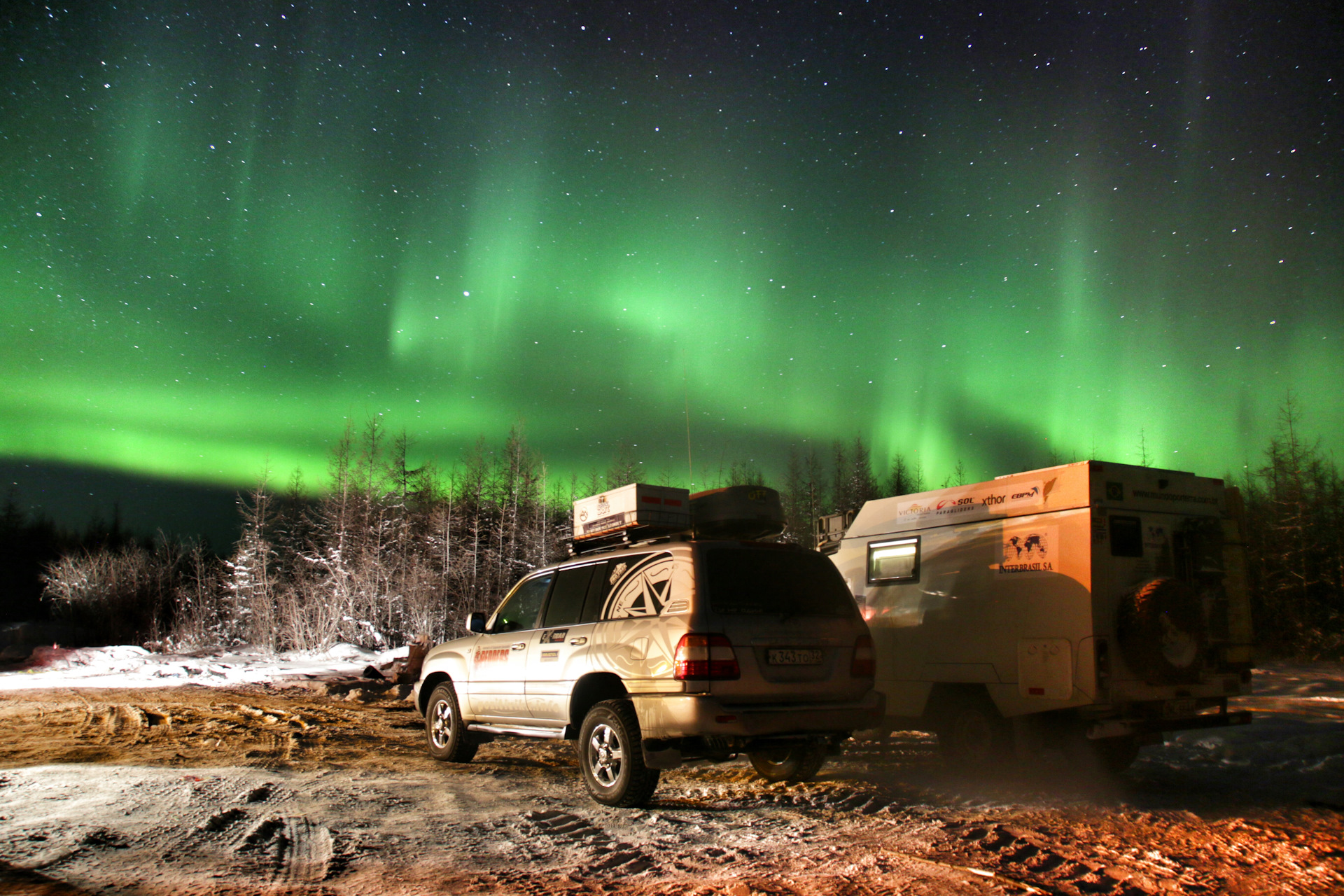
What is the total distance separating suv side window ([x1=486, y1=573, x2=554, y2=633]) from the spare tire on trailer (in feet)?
16.7

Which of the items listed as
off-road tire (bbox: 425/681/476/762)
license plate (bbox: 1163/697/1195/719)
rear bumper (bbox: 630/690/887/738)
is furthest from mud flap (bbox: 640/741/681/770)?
license plate (bbox: 1163/697/1195/719)

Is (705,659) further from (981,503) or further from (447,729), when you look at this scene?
(447,729)

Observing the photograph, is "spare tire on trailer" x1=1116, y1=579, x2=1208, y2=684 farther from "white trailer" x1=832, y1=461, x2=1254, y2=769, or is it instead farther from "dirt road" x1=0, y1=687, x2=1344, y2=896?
"dirt road" x1=0, y1=687, x2=1344, y2=896

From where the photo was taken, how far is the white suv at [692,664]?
5.70m

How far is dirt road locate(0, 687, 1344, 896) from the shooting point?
14.4 feet

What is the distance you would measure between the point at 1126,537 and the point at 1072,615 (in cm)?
91

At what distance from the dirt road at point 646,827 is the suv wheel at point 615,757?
173 mm

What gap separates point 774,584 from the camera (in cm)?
630

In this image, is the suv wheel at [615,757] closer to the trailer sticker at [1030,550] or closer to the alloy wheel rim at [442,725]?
the alloy wheel rim at [442,725]

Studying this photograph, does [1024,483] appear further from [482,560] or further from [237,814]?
[482,560]

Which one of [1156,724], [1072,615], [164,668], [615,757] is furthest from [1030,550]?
[164,668]

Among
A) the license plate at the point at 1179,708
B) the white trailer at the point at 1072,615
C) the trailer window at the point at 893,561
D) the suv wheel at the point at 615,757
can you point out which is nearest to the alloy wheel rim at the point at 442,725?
the suv wheel at the point at 615,757

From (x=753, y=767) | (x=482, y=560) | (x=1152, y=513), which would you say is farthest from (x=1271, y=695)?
(x=482, y=560)

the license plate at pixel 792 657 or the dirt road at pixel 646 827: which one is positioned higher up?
the license plate at pixel 792 657
